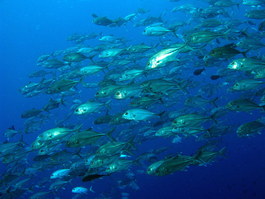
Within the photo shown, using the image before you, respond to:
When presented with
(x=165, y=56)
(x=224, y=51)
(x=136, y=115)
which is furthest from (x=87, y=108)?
(x=224, y=51)

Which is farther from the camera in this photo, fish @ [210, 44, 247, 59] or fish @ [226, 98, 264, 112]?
fish @ [226, 98, 264, 112]

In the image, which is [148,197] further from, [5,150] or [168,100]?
[5,150]

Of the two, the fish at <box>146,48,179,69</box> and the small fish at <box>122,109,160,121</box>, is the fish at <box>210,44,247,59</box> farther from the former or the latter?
the small fish at <box>122,109,160,121</box>

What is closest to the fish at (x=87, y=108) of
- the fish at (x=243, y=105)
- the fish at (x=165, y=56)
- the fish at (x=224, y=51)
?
the fish at (x=165, y=56)

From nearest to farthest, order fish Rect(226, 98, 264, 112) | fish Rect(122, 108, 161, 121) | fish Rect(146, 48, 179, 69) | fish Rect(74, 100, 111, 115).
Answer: fish Rect(146, 48, 179, 69) → fish Rect(226, 98, 264, 112) → fish Rect(122, 108, 161, 121) → fish Rect(74, 100, 111, 115)

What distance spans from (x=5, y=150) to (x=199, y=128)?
578 cm

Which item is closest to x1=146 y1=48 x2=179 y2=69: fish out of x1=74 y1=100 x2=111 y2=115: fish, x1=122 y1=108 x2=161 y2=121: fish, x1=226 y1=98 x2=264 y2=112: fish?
x1=122 y1=108 x2=161 y2=121: fish

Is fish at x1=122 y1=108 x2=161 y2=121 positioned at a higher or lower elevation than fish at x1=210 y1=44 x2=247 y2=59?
lower

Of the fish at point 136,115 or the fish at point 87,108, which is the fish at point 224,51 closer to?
the fish at point 136,115

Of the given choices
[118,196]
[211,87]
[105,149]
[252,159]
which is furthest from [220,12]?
[118,196]

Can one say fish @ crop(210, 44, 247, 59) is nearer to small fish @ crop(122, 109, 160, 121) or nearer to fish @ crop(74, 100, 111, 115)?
small fish @ crop(122, 109, 160, 121)

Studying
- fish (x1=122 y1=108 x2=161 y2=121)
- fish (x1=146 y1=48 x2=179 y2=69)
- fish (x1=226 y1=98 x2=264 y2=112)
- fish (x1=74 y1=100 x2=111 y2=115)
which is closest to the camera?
fish (x1=146 y1=48 x2=179 y2=69)

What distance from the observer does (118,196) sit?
13.2m

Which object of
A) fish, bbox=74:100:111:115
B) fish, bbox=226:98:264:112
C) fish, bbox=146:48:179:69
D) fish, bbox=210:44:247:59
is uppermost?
fish, bbox=146:48:179:69
